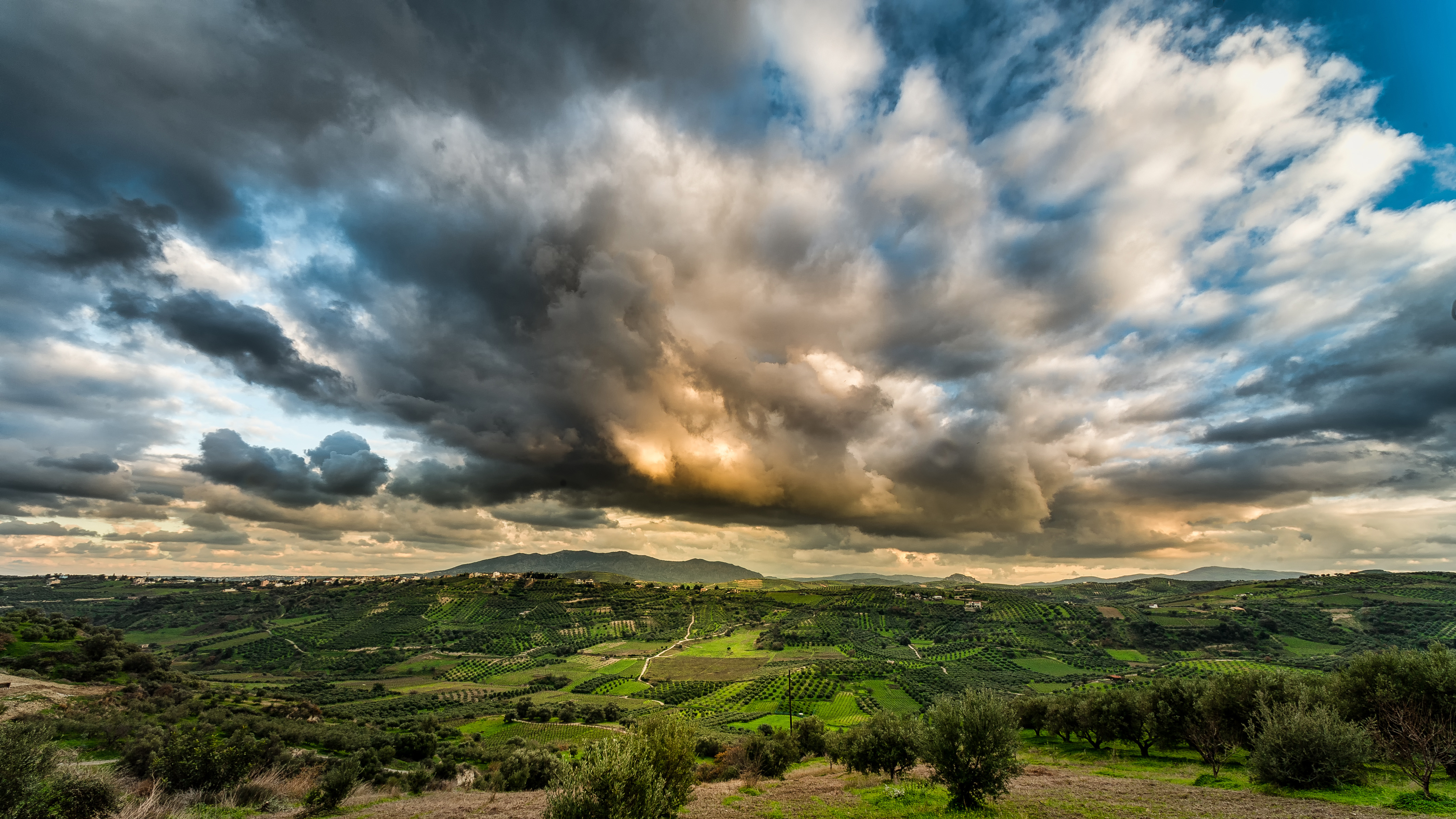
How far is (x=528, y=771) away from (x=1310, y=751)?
262ft

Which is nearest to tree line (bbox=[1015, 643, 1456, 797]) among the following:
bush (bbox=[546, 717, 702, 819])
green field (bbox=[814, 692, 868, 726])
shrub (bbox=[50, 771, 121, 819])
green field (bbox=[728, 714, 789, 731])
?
bush (bbox=[546, 717, 702, 819])

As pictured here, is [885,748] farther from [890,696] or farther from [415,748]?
[890,696]

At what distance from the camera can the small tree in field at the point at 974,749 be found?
130ft

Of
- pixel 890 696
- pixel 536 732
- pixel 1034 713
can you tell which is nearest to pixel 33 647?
pixel 536 732

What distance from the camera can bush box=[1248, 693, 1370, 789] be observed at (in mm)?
38688

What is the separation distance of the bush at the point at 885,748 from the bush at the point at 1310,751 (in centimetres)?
2812

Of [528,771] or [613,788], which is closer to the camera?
[613,788]

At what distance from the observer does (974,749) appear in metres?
40.0

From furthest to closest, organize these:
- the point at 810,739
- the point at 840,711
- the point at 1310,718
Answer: the point at 840,711 → the point at 810,739 → the point at 1310,718

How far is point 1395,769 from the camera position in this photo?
4419 cm

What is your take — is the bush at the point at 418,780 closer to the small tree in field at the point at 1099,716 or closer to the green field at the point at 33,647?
the small tree in field at the point at 1099,716

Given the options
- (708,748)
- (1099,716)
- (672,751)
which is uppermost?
(672,751)

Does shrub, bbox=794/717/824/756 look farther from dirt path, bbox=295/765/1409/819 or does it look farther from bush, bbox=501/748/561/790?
bush, bbox=501/748/561/790

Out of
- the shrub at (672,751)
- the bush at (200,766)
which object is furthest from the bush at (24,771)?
the shrub at (672,751)
